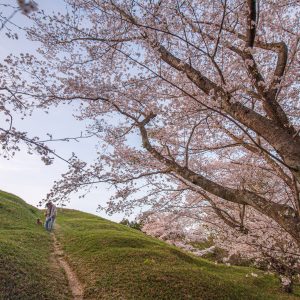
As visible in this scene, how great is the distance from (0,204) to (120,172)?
74.5ft

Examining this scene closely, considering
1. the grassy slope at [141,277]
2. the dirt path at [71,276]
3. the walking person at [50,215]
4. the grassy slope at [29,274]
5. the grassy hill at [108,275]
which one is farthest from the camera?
the walking person at [50,215]

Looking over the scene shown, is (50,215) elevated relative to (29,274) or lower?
elevated

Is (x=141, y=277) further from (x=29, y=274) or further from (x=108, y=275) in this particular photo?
(x=29, y=274)

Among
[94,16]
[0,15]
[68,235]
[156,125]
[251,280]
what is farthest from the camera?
[68,235]

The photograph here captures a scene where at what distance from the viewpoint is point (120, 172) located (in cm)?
994

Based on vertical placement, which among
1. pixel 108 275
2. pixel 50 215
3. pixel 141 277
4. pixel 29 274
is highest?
pixel 50 215

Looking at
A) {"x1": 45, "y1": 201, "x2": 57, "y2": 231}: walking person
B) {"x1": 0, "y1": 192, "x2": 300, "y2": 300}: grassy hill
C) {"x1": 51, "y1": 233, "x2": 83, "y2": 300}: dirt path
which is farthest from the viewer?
{"x1": 45, "y1": 201, "x2": 57, "y2": 231}: walking person

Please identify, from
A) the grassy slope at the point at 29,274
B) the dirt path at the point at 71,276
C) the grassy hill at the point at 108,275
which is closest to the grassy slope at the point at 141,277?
the grassy hill at the point at 108,275

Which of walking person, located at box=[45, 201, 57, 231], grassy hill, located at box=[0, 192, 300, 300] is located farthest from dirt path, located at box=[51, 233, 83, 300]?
walking person, located at box=[45, 201, 57, 231]

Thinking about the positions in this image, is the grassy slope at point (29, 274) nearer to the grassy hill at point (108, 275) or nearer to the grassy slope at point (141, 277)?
the grassy hill at point (108, 275)

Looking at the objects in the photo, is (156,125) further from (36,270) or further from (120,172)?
(36,270)

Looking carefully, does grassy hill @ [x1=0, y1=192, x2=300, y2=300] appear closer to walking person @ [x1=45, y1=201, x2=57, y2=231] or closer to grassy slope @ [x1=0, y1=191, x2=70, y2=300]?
grassy slope @ [x1=0, y1=191, x2=70, y2=300]

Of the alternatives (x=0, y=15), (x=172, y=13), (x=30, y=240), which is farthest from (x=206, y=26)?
(x=30, y=240)

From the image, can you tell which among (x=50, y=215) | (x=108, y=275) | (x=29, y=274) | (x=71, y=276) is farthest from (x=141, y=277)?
(x=50, y=215)
